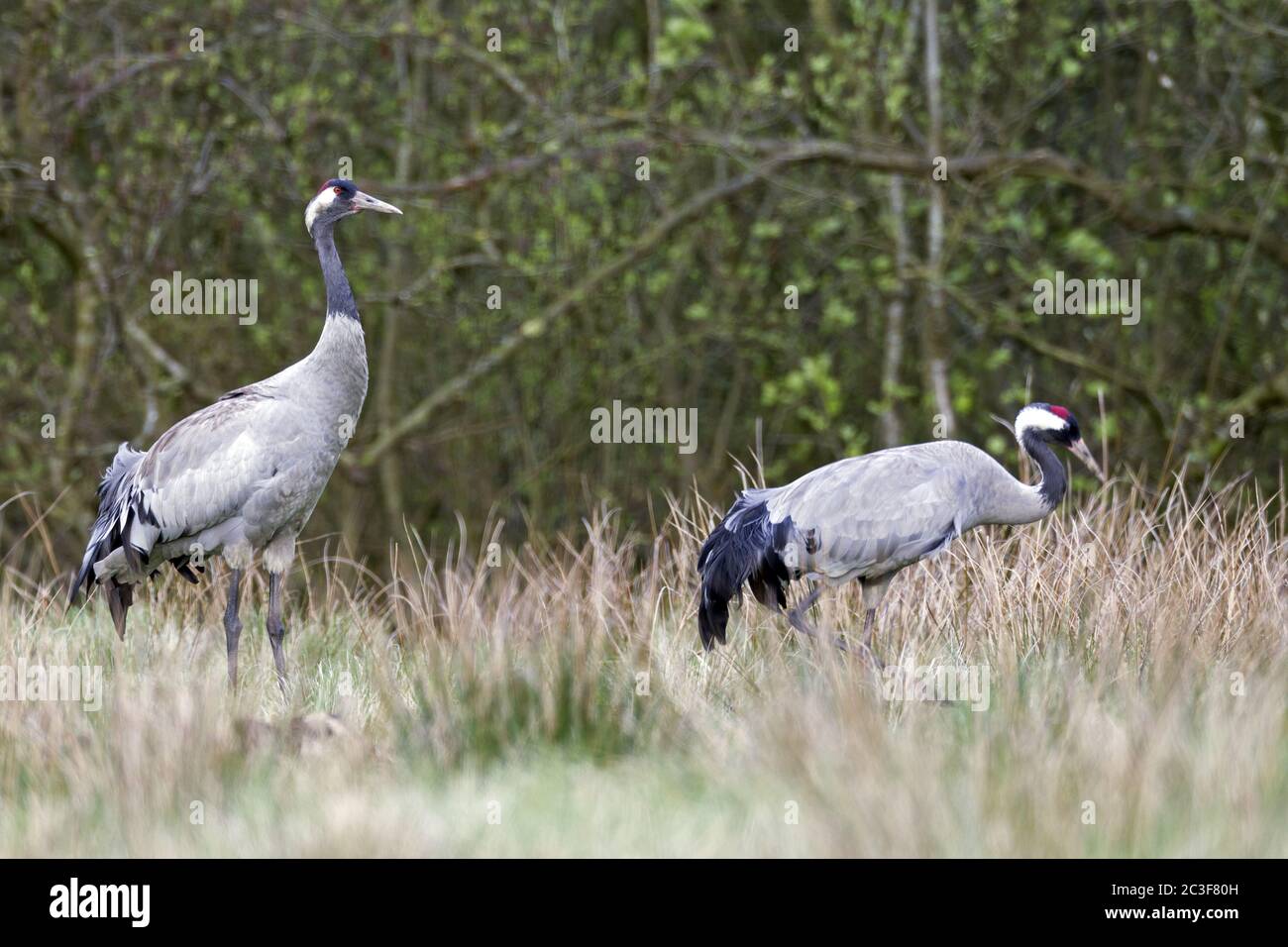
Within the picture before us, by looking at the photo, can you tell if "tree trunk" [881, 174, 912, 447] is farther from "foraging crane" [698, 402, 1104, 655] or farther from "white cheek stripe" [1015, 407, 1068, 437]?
"foraging crane" [698, 402, 1104, 655]

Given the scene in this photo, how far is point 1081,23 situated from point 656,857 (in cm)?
845

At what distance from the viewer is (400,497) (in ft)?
37.6

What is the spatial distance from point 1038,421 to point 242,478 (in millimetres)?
2866

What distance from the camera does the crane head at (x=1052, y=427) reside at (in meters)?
6.03

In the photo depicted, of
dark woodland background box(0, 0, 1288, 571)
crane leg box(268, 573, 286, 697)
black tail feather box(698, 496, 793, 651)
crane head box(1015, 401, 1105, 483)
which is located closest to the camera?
black tail feather box(698, 496, 793, 651)

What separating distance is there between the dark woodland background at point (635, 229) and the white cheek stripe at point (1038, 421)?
308cm

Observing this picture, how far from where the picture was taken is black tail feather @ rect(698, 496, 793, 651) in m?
5.48

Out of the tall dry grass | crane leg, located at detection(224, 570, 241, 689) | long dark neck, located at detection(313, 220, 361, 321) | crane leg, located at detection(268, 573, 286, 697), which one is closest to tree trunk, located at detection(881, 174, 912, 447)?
the tall dry grass

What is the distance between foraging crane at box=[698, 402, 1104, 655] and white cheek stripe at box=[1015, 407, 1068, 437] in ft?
0.77

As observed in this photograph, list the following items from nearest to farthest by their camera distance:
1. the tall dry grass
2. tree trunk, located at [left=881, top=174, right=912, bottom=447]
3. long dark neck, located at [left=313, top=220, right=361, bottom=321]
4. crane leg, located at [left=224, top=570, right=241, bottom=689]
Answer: the tall dry grass → crane leg, located at [left=224, top=570, right=241, bottom=689] → long dark neck, located at [left=313, top=220, right=361, bottom=321] → tree trunk, located at [left=881, top=174, right=912, bottom=447]

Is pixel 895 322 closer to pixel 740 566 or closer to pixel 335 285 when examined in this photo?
pixel 335 285

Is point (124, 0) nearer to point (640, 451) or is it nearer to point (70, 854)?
point (640, 451)
